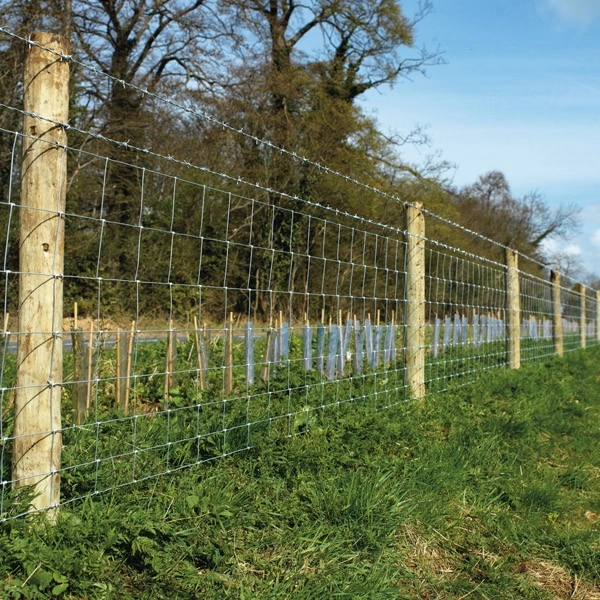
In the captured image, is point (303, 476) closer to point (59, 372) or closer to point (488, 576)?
point (488, 576)

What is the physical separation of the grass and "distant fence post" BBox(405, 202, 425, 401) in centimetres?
85

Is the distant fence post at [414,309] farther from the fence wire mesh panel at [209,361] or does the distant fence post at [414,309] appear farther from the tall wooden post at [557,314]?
the tall wooden post at [557,314]

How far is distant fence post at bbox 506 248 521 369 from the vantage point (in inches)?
413

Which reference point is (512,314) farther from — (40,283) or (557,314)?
(40,283)

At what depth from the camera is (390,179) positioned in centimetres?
2688

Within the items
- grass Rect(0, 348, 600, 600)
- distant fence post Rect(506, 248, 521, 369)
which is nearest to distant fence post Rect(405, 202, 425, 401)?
grass Rect(0, 348, 600, 600)

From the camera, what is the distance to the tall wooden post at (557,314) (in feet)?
46.8

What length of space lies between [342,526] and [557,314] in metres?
11.7

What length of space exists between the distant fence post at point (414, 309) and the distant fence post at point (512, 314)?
380 cm

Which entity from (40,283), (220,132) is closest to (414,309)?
(40,283)

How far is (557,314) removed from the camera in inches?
573

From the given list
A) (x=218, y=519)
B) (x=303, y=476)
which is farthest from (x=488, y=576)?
(x=218, y=519)

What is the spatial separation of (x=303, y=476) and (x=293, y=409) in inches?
41.6

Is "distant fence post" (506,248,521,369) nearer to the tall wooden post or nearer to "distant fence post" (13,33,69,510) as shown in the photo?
the tall wooden post
